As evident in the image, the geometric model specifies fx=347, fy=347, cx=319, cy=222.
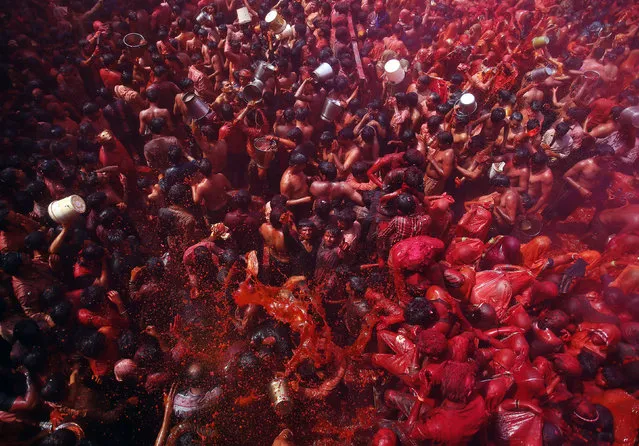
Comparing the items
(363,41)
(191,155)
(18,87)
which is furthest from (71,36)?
(363,41)

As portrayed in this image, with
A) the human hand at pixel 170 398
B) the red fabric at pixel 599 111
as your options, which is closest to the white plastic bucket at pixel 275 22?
the red fabric at pixel 599 111

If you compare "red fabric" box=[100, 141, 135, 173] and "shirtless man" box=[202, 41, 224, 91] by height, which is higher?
"shirtless man" box=[202, 41, 224, 91]

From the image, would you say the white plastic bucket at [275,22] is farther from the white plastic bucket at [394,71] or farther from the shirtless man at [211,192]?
the shirtless man at [211,192]

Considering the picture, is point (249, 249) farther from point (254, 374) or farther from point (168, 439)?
point (168, 439)

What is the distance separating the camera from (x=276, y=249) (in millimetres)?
5152

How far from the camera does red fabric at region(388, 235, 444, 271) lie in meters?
4.14

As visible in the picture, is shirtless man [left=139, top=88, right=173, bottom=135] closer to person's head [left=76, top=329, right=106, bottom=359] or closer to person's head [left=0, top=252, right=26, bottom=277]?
person's head [left=0, top=252, right=26, bottom=277]

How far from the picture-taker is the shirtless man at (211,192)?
5151 millimetres

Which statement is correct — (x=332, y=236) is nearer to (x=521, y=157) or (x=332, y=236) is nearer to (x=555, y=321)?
(x=555, y=321)

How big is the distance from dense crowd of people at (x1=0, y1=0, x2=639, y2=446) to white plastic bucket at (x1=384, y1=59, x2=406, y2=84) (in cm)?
8

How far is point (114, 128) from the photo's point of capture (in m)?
7.23

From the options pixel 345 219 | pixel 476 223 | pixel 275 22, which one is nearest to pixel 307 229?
pixel 345 219

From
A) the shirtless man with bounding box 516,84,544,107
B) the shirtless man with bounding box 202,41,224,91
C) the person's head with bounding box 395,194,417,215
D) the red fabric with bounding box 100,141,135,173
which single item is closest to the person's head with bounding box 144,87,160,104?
the red fabric with bounding box 100,141,135,173

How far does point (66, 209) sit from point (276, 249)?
2.73 m
